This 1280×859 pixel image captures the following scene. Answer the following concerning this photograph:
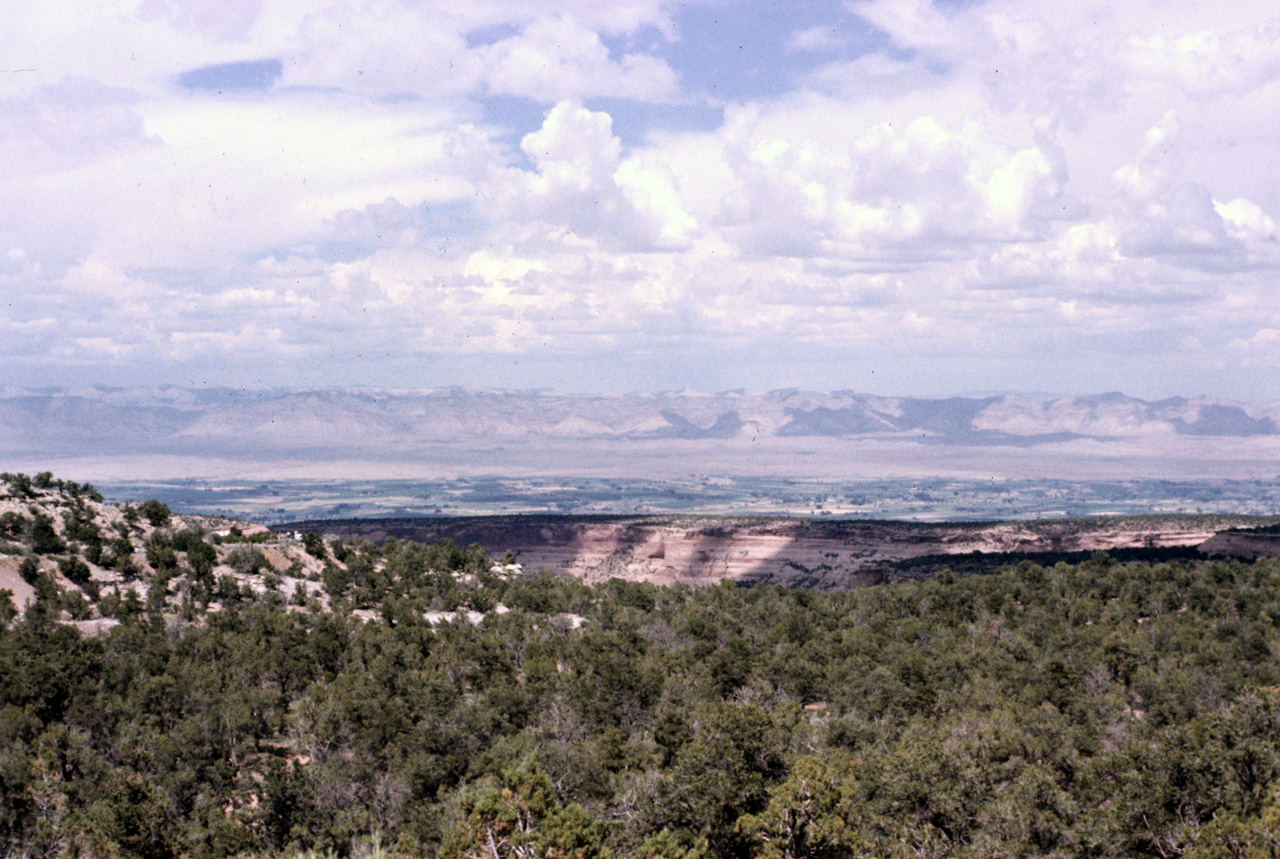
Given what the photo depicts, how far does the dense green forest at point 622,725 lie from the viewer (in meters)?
30.9

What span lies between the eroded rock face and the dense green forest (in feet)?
215

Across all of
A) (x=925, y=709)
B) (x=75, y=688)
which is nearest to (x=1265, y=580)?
(x=925, y=709)

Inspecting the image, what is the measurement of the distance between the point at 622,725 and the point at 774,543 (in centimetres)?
11401

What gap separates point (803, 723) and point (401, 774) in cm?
1601

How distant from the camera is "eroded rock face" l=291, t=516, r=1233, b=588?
141 metres

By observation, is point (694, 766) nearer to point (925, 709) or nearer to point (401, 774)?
point (401, 774)

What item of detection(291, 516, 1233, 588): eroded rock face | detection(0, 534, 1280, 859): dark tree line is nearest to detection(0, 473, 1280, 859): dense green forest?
detection(0, 534, 1280, 859): dark tree line

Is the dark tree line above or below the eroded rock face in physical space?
above

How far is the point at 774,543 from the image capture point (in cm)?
15750

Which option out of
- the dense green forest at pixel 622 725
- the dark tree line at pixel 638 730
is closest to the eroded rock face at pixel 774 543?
the dense green forest at pixel 622 725

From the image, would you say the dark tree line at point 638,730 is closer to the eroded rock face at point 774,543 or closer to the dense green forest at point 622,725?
the dense green forest at point 622,725

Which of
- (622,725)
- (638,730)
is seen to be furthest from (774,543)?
(638,730)

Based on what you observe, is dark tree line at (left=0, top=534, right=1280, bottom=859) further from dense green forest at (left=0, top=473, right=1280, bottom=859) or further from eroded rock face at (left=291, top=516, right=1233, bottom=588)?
eroded rock face at (left=291, top=516, right=1233, bottom=588)

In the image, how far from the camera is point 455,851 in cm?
2348
